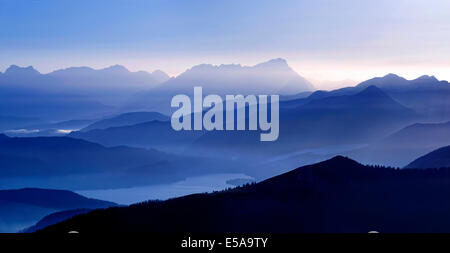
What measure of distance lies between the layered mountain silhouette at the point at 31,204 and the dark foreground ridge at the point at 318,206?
421 feet

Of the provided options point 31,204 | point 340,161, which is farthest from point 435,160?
point 31,204

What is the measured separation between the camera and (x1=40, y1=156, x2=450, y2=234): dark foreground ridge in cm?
4496

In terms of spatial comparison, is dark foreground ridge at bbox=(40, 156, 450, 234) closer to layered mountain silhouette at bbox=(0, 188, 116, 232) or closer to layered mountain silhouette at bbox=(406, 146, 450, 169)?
layered mountain silhouette at bbox=(406, 146, 450, 169)

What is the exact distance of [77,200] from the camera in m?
184

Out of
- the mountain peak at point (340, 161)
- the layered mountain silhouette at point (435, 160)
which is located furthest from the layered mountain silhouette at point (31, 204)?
the mountain peak at point (340, 161)

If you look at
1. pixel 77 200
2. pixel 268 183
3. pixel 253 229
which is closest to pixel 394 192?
pixel 268 183

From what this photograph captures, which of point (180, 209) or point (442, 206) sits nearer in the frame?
point (180, 209)

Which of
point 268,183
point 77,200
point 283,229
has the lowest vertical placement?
point 77,200

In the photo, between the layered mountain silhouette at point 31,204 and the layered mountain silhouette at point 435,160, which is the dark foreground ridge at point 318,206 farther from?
the layered mountain silhouette at point 31,204

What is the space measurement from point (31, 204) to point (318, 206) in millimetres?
147031
